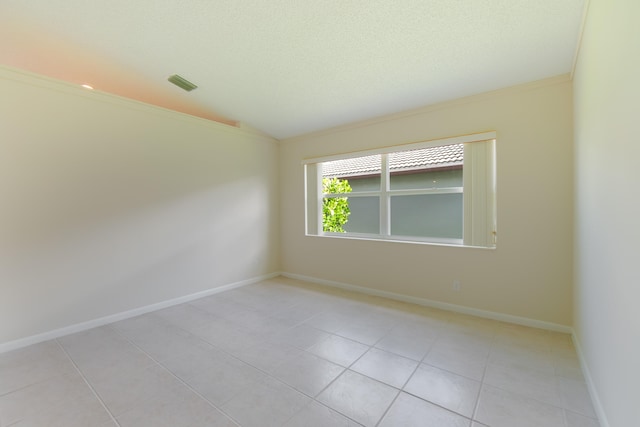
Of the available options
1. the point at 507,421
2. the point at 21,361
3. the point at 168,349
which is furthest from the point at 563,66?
the point at 21,361

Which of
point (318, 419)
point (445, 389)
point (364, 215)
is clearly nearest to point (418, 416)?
point (445, 389)

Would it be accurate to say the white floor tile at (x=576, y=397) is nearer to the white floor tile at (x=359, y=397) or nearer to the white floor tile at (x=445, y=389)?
the white floor tile at (x=445, y=389)

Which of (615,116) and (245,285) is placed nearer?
(615,116)

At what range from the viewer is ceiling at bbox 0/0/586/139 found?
1.93 m

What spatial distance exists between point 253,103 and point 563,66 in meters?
3.23

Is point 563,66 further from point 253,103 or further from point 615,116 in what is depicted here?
point 253,103

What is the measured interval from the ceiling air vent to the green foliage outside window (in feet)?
7.39

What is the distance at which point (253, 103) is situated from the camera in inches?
133

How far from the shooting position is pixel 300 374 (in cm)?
187

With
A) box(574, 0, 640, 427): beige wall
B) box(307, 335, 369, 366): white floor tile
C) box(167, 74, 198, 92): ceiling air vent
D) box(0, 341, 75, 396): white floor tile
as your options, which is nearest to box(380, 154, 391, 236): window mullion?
box(307, 335, 369, 366): white floor tile

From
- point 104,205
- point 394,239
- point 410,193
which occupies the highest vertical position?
point 410,193

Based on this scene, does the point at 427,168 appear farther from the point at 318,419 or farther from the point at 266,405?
the point at 266,405

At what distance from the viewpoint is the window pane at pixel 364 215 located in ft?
12.4

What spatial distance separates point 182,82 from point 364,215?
2910mm
